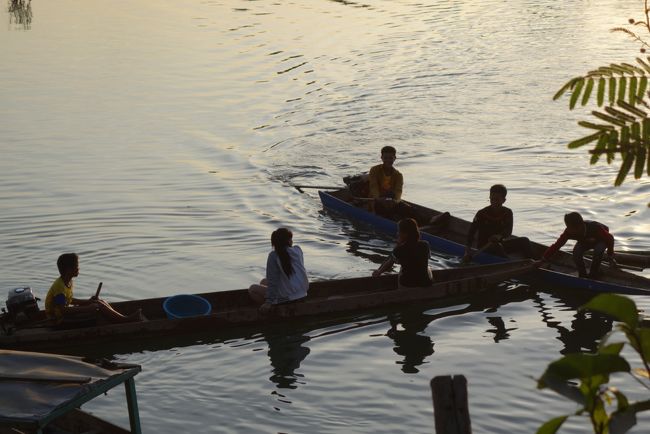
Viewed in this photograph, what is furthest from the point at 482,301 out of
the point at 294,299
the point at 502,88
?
the point at 502,88

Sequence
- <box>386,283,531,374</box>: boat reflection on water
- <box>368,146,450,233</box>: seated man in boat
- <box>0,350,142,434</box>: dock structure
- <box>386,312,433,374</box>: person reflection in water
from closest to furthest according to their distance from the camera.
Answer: <box>0,350,142,434</box>: dock structure
<box>386,312,433,374</box>: person reflection in water
<box>386,283,531,374</box>: boat reflection on water
<box>368,146,450,233</box>: seated man in boat

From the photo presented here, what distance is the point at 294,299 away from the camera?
38.9ft

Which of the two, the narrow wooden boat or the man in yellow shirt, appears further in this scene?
the man in yellow shirt

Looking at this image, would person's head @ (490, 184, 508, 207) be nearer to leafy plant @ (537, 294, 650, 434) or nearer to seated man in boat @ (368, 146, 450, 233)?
seated man in boat @ (368, 146, 450, 233)

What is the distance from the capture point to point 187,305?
12008mm

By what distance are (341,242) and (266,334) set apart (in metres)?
3.99

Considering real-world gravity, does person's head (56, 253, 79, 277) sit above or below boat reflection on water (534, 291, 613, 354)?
above

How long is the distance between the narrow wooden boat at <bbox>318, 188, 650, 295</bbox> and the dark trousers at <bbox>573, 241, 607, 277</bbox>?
13 cm

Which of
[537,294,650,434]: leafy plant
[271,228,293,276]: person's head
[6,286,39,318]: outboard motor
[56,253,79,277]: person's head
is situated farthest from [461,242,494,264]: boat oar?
[537,294,650,434]: leafy plant

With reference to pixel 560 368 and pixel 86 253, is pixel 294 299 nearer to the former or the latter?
pixel 86 253

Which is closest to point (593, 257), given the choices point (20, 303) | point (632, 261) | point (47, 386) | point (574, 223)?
point (574, 223)

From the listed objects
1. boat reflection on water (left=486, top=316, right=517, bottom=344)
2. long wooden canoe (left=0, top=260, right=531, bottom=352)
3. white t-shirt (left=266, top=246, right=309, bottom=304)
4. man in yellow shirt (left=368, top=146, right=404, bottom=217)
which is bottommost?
boat reflection on water (left=486, top=316, right=517, bottom=344)

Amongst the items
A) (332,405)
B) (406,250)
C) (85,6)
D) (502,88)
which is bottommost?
(332,405)

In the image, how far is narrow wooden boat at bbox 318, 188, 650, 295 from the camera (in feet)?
41.1
